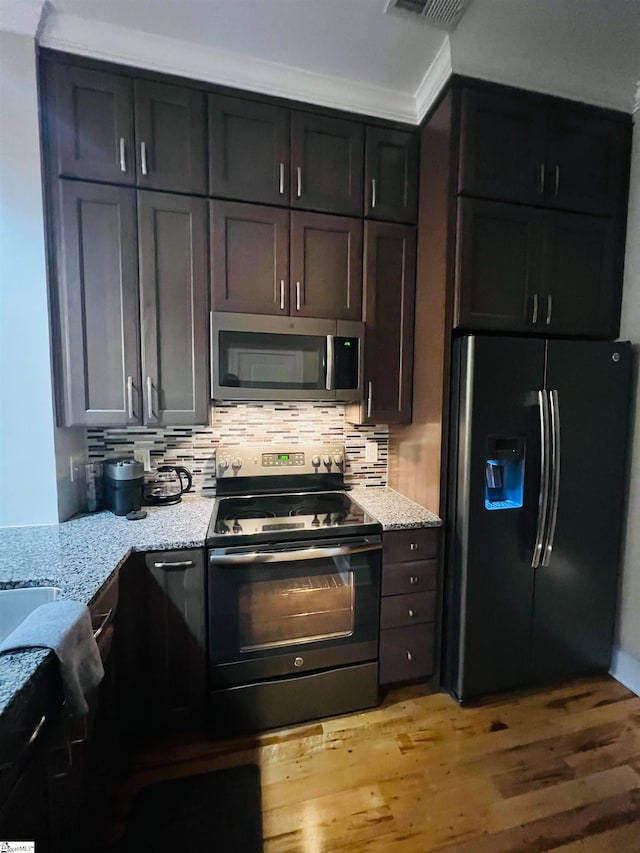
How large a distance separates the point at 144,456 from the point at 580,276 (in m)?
2.43

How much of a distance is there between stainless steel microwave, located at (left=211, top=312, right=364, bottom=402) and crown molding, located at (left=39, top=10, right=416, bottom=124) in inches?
41.1

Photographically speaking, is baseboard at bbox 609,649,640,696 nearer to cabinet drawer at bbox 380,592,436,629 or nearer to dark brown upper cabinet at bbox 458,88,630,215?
cabinet drawer at bbox 380,592,436,629

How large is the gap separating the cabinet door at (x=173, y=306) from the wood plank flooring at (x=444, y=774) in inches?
58.1

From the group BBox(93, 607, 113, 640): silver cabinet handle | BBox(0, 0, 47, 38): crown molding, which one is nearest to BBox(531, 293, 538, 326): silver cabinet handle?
BBox(93, 607, 113, 640): silver cabinet handle

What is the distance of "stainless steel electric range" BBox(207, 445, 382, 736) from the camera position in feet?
5.13

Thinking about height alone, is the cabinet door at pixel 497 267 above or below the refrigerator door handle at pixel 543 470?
above

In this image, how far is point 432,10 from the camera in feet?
4.70

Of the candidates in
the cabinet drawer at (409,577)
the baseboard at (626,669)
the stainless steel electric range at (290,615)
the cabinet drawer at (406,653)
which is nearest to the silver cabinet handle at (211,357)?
the stainless steel electric range at (290,615)

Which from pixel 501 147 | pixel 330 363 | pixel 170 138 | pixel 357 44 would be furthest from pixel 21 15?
pixel 501 147

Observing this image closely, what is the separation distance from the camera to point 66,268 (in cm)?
161

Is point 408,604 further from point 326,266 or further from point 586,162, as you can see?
point 586,162

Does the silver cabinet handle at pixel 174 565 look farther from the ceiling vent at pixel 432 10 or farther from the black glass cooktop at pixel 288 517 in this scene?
the ceiling vent at pixel 432 10

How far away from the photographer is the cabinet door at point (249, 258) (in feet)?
5.71

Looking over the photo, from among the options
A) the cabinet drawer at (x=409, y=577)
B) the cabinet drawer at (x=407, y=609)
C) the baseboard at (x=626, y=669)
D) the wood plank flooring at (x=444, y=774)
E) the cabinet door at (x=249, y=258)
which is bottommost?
the wood plank flooring at (x=444, y=774)
